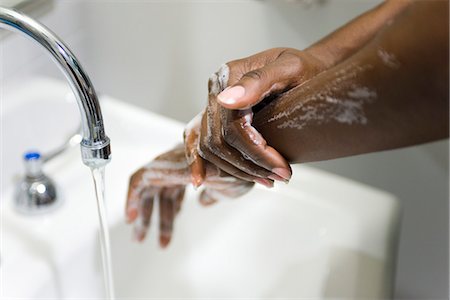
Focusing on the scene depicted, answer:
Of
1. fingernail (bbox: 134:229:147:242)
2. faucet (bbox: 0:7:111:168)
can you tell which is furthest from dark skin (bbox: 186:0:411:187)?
fingernail (bbox: 134:229:147:242)

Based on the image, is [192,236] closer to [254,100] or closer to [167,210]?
[167,210]

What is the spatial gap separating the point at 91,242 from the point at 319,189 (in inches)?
12.7

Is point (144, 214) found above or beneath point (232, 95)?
beneath

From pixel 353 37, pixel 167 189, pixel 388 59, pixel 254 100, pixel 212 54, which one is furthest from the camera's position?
pixel 212 54

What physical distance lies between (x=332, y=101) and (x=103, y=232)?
36 centimetres

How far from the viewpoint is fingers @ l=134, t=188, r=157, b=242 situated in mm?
851

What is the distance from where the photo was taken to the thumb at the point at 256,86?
59 centimetres

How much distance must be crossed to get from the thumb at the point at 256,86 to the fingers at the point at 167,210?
0.27 m

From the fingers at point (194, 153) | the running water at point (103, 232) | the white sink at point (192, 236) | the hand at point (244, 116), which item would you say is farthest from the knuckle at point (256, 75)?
the white sink at point (192, 236)

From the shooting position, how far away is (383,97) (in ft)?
1.65

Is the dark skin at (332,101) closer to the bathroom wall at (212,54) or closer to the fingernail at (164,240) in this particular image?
the fingernail at (164,240)

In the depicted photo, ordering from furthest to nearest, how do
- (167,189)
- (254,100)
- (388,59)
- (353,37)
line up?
(167,189)
(353,37)
(254,100)
(388,59)

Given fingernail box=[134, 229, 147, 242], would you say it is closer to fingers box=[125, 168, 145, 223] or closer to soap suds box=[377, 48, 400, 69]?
fingers box=[125, 168, 145, 223]

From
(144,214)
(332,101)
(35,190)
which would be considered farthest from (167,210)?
(332,101)
